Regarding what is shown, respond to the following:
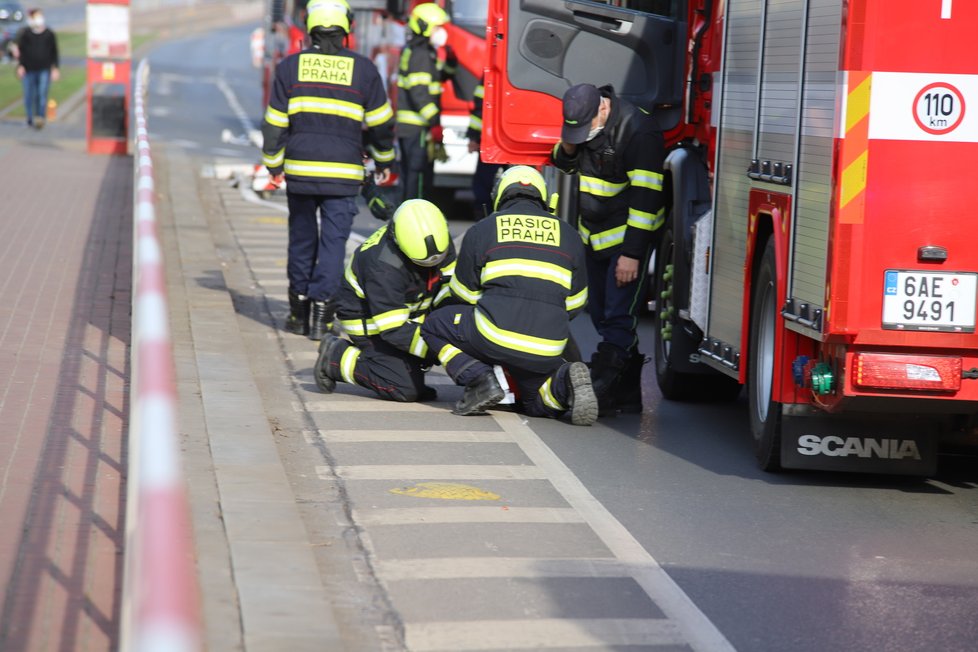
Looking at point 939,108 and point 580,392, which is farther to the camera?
point 580,392

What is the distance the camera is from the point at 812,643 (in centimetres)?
497

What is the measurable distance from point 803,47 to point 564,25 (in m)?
3.31

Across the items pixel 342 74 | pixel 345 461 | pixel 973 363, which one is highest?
pixel 342 74

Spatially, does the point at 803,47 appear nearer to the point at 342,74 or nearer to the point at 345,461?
the point at 345,461

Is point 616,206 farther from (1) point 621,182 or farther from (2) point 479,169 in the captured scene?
(2) point 479,169

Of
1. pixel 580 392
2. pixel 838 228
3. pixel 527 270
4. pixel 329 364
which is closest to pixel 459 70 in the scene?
pixel 329 364

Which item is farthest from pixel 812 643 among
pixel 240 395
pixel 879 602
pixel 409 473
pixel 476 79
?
pixel 476 79

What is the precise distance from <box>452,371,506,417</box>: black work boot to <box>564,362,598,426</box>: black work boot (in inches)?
13.2

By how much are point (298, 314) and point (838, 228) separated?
504cm

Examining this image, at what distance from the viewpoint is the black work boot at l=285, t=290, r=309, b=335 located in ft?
34.4

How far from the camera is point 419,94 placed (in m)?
15.6

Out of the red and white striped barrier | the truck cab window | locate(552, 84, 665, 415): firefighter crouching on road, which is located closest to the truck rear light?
locate(552, 84, 665, 415): firefighter crouching on road

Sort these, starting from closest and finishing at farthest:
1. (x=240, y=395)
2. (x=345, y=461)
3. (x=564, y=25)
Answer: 1. (x=345, y=461)
2. (x=240, y=395)
3. (x=564, y=25)

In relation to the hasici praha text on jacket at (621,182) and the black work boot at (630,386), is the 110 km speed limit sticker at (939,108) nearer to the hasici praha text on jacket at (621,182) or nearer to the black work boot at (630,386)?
the hasici praha text on jacket at (621,182)
